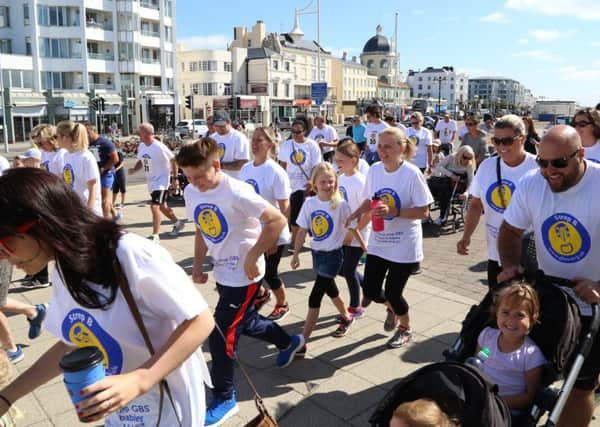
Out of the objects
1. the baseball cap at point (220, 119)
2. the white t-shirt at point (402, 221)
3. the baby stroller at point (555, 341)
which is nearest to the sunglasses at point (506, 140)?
the white t-shirt at point (402, 221)

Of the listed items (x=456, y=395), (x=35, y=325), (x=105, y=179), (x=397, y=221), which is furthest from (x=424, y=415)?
(x=105, y=179)

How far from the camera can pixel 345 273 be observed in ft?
17.0

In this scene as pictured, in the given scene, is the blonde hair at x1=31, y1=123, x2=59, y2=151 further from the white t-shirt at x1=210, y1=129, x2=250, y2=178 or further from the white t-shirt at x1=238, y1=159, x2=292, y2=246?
the white t-shirt at x1=238, y1=159, x2=292, y2=246

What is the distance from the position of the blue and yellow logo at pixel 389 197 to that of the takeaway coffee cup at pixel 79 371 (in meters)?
3.41

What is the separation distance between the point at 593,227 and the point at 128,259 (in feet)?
8.08

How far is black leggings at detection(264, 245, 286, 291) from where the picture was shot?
5383mm

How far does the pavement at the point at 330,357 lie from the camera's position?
3748mm

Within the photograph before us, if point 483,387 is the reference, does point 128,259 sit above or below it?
above

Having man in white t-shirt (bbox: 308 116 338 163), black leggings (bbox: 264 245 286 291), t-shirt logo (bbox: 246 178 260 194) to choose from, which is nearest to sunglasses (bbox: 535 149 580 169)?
black leggings (bbox: 264 245 286 291)

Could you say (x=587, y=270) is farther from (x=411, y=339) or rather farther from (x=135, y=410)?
(x=135, y=410)

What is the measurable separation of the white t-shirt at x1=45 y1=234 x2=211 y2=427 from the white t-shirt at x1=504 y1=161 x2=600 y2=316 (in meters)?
2.14

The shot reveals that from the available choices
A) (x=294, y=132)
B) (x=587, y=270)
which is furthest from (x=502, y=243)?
(x=294, y=132)

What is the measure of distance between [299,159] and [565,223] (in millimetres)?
5618

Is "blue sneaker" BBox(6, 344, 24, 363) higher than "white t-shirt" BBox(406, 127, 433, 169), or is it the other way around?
"white t-shirt" BBox(406, 127, 433, 169)
